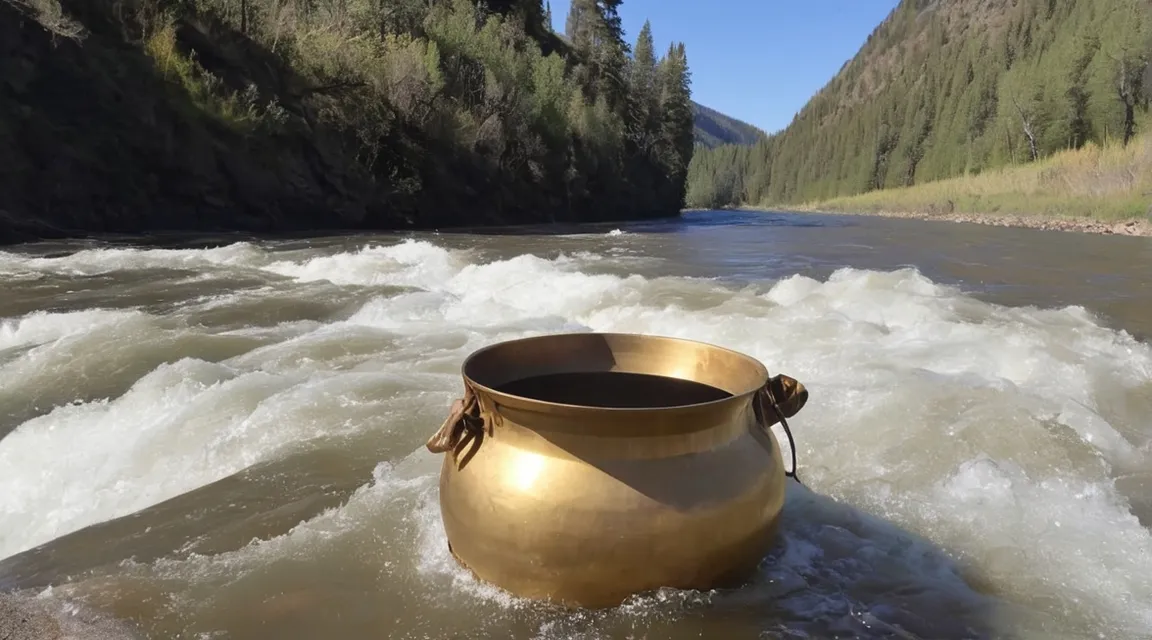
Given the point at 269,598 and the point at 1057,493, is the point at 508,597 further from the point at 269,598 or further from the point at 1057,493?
the point at 1057,493

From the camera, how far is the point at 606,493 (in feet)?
6.81

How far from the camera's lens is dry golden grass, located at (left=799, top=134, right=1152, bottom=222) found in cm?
3203

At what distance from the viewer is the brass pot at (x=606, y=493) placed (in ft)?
6.81

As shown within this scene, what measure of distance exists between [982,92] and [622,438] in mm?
91433

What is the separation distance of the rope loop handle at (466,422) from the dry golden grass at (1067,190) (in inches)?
1323

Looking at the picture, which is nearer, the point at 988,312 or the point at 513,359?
the point at 513,359

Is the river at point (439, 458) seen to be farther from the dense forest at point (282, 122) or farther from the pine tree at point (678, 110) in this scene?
the pine tree at point (678, 110)

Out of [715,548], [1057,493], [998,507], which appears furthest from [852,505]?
[715,548]

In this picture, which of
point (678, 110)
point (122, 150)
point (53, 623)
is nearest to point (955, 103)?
point (678, 110)

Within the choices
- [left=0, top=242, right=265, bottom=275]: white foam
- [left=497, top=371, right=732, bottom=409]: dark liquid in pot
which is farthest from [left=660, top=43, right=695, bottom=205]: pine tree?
[left=497, top=371, right=732, bottom=409]: dark liquid in pot

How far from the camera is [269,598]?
241 centimetres

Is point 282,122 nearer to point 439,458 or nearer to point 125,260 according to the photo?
point 125,260

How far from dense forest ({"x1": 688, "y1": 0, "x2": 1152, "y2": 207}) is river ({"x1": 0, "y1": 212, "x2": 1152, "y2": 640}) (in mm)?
59001

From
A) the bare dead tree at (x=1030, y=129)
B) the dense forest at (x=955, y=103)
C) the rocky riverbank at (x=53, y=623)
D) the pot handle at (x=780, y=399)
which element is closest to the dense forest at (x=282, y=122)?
the rocky riverbank at (x=53, y=623)
